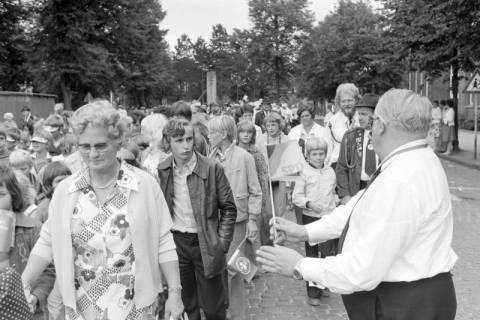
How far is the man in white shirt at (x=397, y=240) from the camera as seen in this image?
225cm

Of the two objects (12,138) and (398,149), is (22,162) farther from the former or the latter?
(398,149)

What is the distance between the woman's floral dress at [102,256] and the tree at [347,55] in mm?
34745

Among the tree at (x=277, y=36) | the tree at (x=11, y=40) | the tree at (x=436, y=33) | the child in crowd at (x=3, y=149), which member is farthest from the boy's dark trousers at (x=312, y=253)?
the tree at (x=277, y=36)

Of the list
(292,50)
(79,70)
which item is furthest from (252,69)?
(79,70)

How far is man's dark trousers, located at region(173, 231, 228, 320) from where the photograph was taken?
436 centimetres

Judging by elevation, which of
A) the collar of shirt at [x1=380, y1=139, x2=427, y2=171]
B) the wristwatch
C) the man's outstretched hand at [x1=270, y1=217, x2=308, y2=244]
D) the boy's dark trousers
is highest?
the collar of shirt at [x1=380, y1=139, x2=427, y2=171]

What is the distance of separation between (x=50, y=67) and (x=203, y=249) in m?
28.7

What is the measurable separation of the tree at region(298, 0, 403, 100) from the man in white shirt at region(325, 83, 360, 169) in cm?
3005

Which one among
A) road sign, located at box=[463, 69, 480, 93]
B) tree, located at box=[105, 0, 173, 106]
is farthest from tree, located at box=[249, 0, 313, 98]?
road sign, located at box=[463, 69, 480, 93]

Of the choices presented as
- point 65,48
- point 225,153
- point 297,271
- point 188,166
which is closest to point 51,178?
point 188,166

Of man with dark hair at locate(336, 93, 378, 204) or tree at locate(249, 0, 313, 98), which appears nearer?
man with dark hair at locate(336, 93, 378, 204)

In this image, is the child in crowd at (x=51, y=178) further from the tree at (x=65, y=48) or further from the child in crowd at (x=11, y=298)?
the tree at (x=65, y=48)

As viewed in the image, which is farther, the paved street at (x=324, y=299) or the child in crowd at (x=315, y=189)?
the child in crowd at (x=315, y=189)

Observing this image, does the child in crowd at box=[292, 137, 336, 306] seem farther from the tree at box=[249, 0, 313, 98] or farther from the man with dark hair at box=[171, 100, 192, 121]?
the tree at box=[249, 0, 313, 98]
